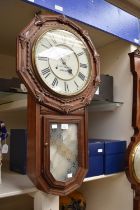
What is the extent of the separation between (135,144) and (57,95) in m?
0.53

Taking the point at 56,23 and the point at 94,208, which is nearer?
the point at 56,23

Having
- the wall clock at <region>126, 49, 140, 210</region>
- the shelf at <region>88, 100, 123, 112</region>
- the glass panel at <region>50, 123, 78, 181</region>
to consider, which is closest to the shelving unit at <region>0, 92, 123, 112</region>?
the shelf at <region>88, 100, 123, 112</region>

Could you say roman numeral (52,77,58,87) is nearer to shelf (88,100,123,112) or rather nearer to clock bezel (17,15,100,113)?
clock bezel (17,15,100,113)

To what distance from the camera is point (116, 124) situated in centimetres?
130

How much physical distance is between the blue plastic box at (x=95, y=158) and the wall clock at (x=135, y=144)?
14 cm

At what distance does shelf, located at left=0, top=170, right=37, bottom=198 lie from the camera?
2.62 ft

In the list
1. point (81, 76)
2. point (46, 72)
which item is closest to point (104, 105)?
point (81, 76)

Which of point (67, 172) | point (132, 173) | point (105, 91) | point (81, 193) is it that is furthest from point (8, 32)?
point (81, 193)

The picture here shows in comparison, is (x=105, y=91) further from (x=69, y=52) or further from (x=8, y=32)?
(x=8, y=32)

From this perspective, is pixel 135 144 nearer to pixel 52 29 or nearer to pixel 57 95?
pixel 57 95

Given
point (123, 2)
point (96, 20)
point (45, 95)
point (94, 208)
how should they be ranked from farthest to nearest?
point (123, 2) → point (94, 208) → point (96, 20) → point (45, 95)

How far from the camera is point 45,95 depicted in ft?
2.69

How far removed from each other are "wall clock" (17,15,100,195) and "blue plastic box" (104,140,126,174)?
0.88 ft

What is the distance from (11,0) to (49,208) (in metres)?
0.77
